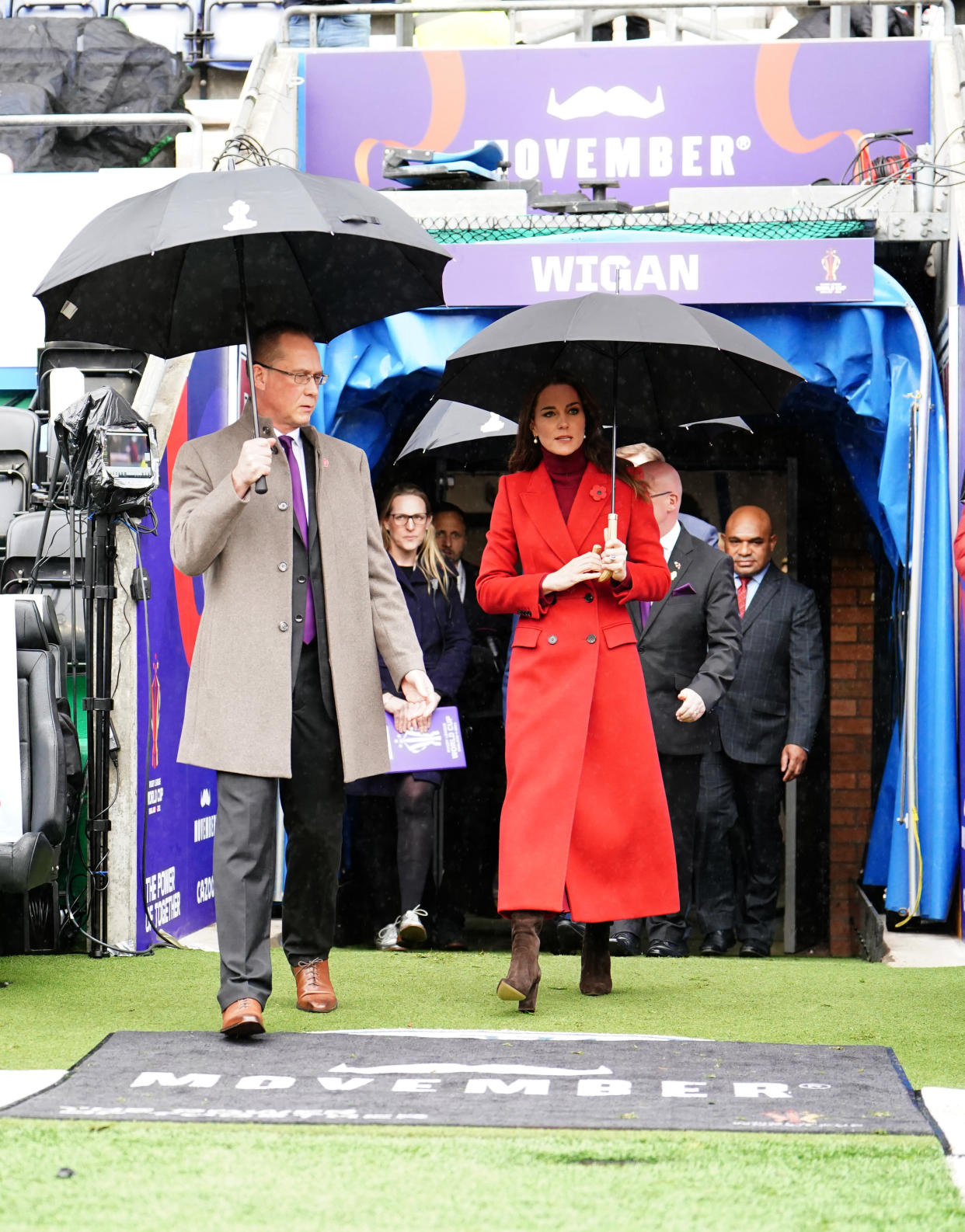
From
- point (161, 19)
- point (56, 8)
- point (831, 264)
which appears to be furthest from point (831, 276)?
point (56, 8)

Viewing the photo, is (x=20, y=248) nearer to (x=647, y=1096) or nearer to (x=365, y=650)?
(x=365, y=650)

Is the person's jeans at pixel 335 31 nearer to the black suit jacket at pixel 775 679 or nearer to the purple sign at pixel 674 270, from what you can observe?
the purple sign at pixel 674 270

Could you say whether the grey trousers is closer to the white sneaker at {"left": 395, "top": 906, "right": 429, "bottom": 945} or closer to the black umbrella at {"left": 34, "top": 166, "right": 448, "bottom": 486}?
the black umbrella at {"left": 34, "top": 166, "right": 448, "bottom": 486}

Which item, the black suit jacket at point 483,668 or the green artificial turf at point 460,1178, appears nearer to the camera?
the green artificial turf at point 460,1178

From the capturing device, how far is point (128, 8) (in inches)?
565

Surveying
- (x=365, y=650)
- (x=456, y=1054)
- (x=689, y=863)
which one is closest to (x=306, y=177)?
(x=365, y=650)

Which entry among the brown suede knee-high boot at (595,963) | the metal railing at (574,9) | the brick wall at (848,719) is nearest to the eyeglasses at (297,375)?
the brown suede knee-high boot at (595,963)

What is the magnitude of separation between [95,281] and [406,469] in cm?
527

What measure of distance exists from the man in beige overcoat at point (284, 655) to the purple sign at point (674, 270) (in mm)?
2659

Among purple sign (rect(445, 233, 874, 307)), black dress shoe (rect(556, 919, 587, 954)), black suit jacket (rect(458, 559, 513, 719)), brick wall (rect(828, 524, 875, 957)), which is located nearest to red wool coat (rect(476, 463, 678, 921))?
black dress shoe (rect(556, 919, 587, 954))

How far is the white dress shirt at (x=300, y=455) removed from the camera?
443 centimetres

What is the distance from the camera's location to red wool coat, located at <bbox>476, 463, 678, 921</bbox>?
15.7ft

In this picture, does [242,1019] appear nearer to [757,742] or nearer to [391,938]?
[391,938]

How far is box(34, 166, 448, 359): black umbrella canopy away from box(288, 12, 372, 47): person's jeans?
7211 mm
